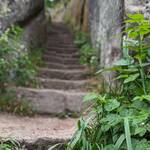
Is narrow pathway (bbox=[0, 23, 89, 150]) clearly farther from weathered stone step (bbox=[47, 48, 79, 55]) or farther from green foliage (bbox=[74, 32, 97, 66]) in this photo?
green foliage (bbox=[74, 32, 97, 66])

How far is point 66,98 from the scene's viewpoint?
5.46 metres

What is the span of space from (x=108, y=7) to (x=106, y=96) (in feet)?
8.39

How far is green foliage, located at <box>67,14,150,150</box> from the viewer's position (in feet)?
9.25

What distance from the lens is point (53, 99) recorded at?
5.41m

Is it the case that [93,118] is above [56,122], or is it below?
above

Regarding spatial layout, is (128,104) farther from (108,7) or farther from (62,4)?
(62,4)

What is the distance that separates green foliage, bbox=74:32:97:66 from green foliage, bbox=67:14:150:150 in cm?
308

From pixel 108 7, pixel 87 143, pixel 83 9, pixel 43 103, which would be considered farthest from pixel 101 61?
pixel 83 9

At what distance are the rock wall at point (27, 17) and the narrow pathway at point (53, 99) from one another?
0.45 m

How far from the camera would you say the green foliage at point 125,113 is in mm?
2818

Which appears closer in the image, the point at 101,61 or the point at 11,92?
the point at 11,92

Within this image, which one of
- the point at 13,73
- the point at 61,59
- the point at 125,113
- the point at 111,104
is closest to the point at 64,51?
the point at 61,59

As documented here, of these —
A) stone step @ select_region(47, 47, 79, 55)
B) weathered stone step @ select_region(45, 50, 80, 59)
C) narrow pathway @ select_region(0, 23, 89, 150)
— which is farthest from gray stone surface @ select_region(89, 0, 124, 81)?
stone step @ select_region(47, 47, 79, 55)

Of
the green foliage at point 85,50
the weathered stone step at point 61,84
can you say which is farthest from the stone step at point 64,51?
the weathered stone step at point 61,84
